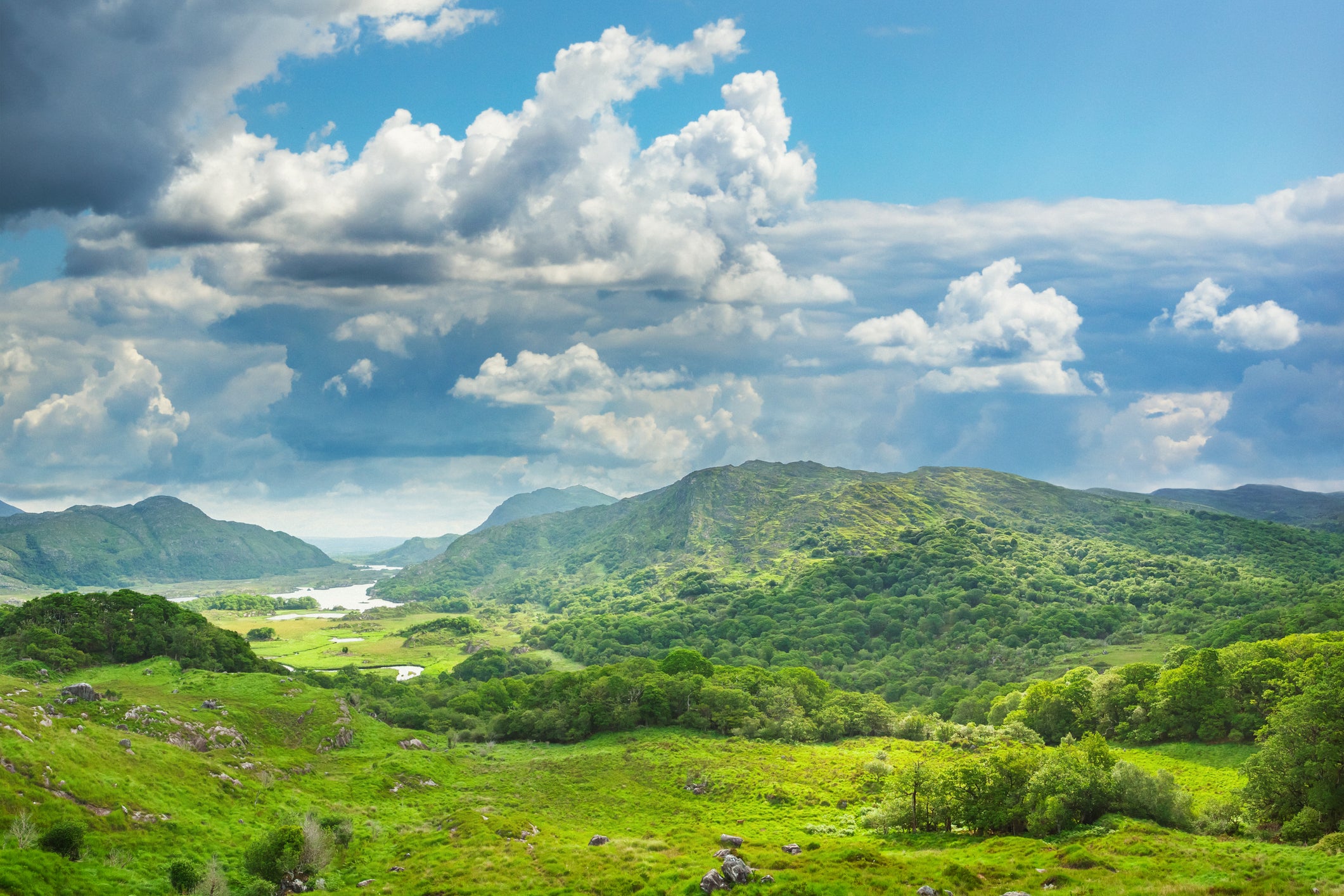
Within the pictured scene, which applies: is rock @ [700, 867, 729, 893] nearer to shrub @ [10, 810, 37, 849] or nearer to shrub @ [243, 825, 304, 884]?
shrub @ [243, 825, 304, 884]

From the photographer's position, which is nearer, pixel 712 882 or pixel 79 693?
pixel 712 882

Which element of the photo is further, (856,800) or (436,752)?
(436,752)

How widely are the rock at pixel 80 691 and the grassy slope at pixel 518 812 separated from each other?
14.4 feet

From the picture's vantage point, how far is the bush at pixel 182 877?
6078 centimetres

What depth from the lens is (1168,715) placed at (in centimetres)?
12000

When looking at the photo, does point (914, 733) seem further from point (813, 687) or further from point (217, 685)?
point (217, 685)

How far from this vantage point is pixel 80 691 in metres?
95.8

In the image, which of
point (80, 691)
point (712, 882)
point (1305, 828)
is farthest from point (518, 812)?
point (1305, 828)

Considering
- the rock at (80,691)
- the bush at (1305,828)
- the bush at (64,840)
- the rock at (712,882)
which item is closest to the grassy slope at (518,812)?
the bush at (64,840)

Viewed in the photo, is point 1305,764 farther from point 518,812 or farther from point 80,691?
point 80,691

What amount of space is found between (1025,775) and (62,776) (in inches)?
4050

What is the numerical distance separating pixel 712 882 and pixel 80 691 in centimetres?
9032

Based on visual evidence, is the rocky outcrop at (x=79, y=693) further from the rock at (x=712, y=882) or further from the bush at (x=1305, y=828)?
the bush at (x=1305, y=828)

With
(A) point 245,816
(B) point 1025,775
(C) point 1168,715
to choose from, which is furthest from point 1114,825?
(A) point 245,816
